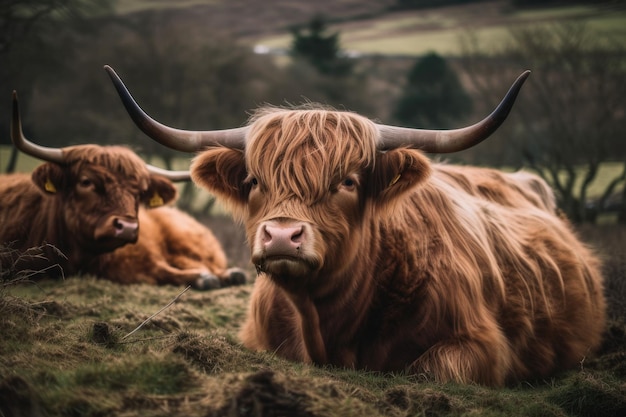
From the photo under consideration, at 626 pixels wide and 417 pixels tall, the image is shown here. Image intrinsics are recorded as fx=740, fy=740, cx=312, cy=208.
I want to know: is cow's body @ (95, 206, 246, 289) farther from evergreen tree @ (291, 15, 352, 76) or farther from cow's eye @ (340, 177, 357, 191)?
evergreen tree @ (291, 15, 352, 76)

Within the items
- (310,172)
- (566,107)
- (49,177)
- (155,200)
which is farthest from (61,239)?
(566,107)

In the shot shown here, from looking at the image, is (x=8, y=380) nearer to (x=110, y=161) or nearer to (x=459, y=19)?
(x=110, y=161)

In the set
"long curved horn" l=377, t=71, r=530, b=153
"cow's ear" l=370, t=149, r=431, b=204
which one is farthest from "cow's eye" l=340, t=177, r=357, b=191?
"long curved horn" l=377, t=71, r=530, b=153

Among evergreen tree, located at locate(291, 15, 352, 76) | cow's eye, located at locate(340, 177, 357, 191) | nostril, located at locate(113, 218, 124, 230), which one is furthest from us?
evergreen tree, located at locate(291, 15, 352, 76)

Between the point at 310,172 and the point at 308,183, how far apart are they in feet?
0.21

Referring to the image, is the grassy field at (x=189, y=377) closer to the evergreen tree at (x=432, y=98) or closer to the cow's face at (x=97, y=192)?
the cow's face at (x=97, y=192)

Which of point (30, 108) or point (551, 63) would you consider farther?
point (30, 108)

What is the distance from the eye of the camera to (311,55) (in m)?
22.5

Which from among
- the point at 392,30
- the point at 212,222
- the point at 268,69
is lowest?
the point at 212,222

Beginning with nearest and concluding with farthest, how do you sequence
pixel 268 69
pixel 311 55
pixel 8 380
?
1. pixel 8 380
2. pixel 268 69
3. pixel 311 55

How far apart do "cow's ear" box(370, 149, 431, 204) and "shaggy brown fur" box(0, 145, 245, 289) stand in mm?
2997

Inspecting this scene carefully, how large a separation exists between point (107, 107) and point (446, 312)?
1477 centimetres


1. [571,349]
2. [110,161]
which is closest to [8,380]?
[571,349]

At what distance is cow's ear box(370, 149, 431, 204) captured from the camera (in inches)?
158
